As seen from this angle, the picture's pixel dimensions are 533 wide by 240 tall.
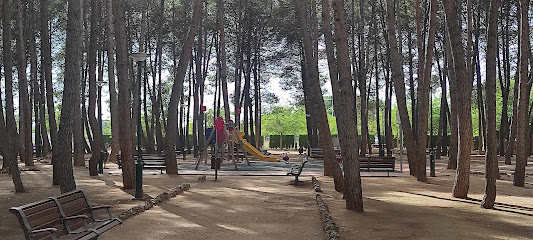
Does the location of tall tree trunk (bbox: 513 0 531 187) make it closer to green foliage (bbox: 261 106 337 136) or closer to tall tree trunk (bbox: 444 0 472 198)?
tall tree trunk (bbox: 444 0 472 198)

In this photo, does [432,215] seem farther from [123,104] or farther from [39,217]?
[123,104]

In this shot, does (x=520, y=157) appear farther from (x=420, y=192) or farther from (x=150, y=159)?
(x=150, y=159)

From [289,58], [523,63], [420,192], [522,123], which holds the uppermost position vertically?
[289,58]

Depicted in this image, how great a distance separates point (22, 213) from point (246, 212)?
5.05 meters

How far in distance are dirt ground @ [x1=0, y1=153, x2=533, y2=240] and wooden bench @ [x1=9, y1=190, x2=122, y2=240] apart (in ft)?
2.66

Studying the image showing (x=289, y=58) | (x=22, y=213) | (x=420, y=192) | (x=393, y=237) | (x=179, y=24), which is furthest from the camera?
(x=289, y=58)

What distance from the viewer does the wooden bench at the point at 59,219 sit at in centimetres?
524

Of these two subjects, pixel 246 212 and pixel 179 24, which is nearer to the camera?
pixel 246 212

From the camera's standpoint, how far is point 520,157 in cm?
1409

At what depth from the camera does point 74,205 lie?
21.7ft

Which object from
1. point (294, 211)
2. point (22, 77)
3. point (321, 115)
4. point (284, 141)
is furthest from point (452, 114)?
point (284, 141)

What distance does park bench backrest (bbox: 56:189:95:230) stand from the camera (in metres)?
6.33

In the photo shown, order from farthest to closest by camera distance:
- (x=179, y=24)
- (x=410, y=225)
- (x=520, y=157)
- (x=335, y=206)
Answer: (x=179, y=24)
(x=520, y=157)
(x=335, y=206)
(x=410, y=225)

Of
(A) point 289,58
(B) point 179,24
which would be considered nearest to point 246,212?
(B) point 179,24
